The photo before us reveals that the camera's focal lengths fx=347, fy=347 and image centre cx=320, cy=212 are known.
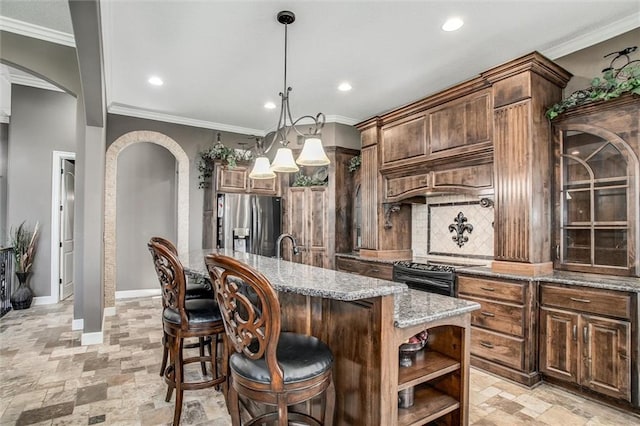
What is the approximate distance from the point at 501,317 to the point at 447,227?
1.48 metres

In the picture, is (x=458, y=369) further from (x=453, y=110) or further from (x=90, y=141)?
(x=90, y=141)

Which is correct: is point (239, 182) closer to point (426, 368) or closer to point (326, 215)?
point (326, 215)

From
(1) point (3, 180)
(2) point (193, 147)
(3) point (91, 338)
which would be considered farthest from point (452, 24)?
(1) point (3, 180)

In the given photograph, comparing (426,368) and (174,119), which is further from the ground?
(174,119)

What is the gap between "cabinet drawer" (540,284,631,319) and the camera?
7.88 feet

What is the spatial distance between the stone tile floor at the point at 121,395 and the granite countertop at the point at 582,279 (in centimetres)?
87

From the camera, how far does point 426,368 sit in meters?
1.73

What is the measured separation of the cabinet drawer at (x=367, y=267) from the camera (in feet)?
13.8

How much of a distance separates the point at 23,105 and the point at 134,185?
6.02 feet

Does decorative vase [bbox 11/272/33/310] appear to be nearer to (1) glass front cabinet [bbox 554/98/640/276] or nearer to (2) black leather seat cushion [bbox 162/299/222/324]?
(2) black leather seat cushion [bbox 162/299/222/324]

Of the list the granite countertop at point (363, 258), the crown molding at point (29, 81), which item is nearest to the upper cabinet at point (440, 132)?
the granite countertop at point (363, 258)

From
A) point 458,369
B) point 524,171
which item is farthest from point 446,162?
point 458,369

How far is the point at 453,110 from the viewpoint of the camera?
3.62 m

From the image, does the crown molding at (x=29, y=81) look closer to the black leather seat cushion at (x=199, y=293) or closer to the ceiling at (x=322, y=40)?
the ceiling at (x=322, y=40)
